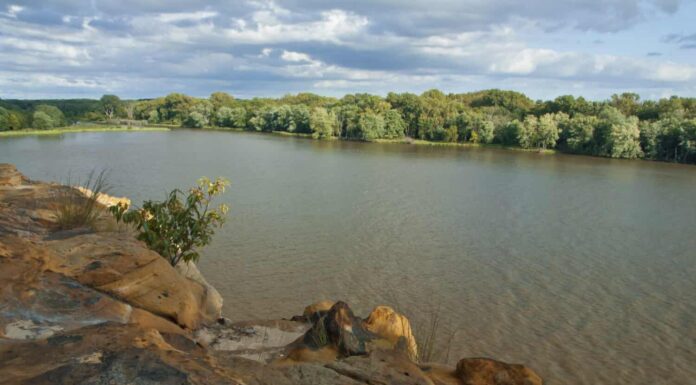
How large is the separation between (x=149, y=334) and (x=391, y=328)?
3.82m

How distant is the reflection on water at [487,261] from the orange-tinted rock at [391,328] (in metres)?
3.58

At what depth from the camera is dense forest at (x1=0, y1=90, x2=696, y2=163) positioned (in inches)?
2813

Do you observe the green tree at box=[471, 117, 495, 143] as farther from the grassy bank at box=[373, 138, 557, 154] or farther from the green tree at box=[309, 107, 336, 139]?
the green tree at box=[309, 107, 336, 139]

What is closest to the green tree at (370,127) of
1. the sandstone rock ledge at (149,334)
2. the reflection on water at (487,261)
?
the reflection on water at (487,261)

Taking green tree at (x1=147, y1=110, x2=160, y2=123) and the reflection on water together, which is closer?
the reflection on water

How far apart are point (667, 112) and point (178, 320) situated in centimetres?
9094

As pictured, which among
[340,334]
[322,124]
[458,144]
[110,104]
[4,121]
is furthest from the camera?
[110,104]

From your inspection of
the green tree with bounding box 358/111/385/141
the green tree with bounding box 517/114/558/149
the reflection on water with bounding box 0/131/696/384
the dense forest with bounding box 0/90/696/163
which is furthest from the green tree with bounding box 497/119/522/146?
the reflection on water with bounding box 0/131/696/384

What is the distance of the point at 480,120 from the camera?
94625 mm

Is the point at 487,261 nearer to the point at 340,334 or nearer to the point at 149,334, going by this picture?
the point at 340,334

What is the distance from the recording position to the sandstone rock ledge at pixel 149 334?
4066 mm

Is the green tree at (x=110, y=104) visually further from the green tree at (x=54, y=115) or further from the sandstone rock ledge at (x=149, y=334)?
the sandstone rock ledge at (x=149, y=334)

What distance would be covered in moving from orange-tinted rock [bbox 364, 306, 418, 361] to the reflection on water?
141 inches

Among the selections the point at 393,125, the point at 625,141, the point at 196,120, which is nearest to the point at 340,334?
the point at 625,141
